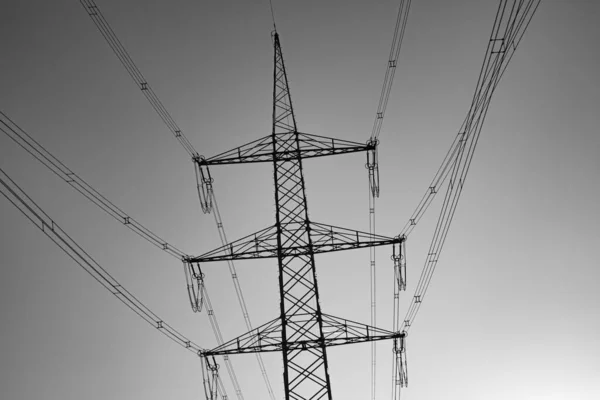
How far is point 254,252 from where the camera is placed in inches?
652

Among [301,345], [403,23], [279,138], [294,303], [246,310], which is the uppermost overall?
[403,23]

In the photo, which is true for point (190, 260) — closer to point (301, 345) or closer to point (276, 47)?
point (301, 345)

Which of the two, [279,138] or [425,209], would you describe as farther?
[425,209]

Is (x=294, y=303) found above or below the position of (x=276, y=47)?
below

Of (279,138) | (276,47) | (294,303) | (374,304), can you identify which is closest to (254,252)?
(294,303)

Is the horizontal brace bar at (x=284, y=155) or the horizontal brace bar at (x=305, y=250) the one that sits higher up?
the horizontal brace bar at (x=284, y=155)

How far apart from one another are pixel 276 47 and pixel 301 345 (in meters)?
12.2

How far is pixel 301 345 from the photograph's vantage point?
1566 cm

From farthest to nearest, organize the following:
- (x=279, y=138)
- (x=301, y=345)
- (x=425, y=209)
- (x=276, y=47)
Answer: (x=425, y=209), (x=276, y=47), (x=279, y=138), (x=301, y=345)

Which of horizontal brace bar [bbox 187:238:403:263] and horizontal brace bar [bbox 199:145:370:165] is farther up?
horizontal brace bar [bbox 199:145:370:165]

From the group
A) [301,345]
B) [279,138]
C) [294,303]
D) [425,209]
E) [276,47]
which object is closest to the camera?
[301,345]

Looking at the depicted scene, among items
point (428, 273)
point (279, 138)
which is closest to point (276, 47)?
point (279, 138)

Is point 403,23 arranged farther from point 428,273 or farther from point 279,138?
point 428,273

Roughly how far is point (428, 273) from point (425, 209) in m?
3.10
